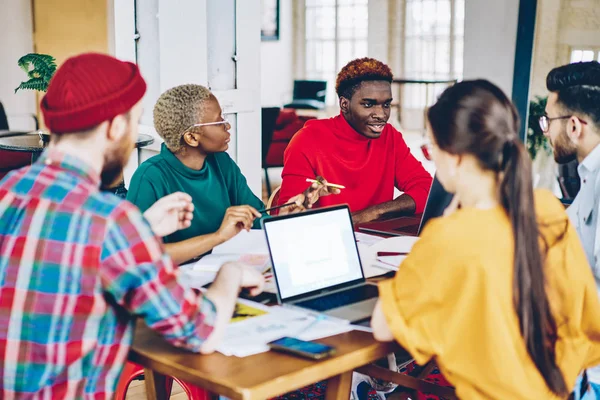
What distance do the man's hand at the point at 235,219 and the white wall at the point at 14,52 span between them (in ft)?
21.3

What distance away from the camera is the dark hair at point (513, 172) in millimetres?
1452

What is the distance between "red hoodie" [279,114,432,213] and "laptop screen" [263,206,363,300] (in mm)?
998

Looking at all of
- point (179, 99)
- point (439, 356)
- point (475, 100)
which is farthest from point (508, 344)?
point (179, 99)

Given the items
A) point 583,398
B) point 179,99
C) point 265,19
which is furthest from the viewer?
point 265,19

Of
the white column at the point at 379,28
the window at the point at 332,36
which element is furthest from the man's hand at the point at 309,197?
the window at the point at 332,36

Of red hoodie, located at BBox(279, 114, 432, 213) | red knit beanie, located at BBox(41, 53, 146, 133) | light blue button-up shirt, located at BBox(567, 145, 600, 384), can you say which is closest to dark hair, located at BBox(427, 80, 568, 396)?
red knit beanie, located at BBox(41, 53, 146, 133)

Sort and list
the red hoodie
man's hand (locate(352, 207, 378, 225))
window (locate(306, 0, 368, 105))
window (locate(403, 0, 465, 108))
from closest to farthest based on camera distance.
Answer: man's hand (locate(352, 207, 378, 225)), the red hoodie, window (locate(403, 0, 465, 108)), window (locate(306, 0, 368, 105))

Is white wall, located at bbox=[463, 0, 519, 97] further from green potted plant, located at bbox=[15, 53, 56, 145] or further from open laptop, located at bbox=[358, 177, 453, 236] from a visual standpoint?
green potted plant, located at bbox=[15, 53, 56, 145]

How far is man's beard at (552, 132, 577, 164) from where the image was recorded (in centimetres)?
232

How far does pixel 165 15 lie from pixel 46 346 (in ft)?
11.0

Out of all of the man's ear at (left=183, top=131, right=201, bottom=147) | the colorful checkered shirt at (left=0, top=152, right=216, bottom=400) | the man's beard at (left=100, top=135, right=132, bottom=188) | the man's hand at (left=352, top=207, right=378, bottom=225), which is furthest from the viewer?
the man's hand at (left=352, top=207, right=378, bottom=225)

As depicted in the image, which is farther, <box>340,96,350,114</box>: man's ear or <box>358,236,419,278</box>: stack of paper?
<box>340,96,350,114</box>: man's ear

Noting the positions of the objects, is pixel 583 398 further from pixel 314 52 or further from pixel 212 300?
pixel 314 52

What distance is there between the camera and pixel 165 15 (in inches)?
175
